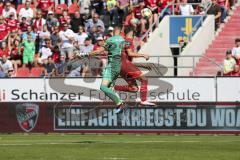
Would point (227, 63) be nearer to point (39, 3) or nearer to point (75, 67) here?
point (75, 67)

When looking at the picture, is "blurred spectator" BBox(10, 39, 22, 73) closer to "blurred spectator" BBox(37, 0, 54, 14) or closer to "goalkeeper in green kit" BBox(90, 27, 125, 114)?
"blurred spectator" BBox(37, 0, 54, 14)

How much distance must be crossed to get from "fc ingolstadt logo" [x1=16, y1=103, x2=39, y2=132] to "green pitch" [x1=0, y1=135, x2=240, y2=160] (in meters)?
3.16

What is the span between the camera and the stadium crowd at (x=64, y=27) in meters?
34.9

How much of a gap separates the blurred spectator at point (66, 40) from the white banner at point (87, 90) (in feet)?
12.4

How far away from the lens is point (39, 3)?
3969cm

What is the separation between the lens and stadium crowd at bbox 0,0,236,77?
34938 millimetres

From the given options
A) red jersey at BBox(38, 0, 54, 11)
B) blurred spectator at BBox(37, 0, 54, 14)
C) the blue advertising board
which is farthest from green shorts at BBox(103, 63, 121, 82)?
red jersey at BBox(38, 0, 54, 11)

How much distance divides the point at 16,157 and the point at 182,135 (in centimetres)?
971

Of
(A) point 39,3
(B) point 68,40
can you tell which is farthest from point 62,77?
(A) point 39,3

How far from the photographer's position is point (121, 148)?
69.6 feet

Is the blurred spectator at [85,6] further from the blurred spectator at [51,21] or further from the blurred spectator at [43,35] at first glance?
the blurred spectator at [43,35]

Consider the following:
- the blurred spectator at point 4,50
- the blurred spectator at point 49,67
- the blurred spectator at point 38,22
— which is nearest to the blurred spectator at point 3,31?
the blurred spectator at point 4,50

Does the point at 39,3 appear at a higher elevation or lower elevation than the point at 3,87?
higher

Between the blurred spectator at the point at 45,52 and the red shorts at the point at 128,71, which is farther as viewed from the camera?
the blurred spectator at the point at 45,52
